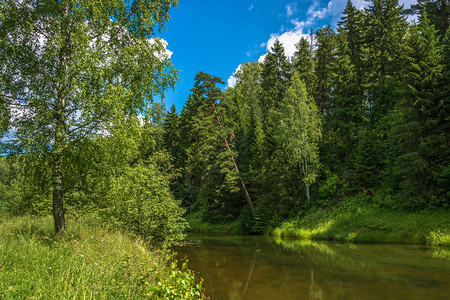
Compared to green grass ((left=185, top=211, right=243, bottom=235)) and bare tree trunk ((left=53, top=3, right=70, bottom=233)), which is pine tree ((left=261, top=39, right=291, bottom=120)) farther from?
bare tree trunk ((left=53, top=3, right=70, bottom=233))

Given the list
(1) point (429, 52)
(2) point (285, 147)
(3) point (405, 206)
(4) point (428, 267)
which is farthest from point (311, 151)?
(4) point (428, 267)

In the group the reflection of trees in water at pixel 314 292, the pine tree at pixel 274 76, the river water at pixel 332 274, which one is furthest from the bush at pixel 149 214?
the pine tree at pixel 274 76

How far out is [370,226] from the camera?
750 inches

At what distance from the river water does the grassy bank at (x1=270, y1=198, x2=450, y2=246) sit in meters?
1.56

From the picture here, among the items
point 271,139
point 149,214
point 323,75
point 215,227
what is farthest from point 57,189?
point 323,75

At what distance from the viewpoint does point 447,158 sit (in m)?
17.6

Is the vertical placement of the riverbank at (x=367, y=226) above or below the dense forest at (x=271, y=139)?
below

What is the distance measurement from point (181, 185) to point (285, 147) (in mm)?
25396

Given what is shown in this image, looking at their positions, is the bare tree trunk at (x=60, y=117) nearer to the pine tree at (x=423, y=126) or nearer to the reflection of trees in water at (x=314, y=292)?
the reflection of trees in water at (x=314, y=292)

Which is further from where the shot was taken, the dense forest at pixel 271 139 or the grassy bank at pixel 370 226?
the grassy bank at pixel 370 226

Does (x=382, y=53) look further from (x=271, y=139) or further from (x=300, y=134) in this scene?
(x=271, y=139)

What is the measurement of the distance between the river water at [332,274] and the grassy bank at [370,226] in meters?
1.56

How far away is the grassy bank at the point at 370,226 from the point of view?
1605 cm

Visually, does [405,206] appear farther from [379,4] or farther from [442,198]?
[379,4]
